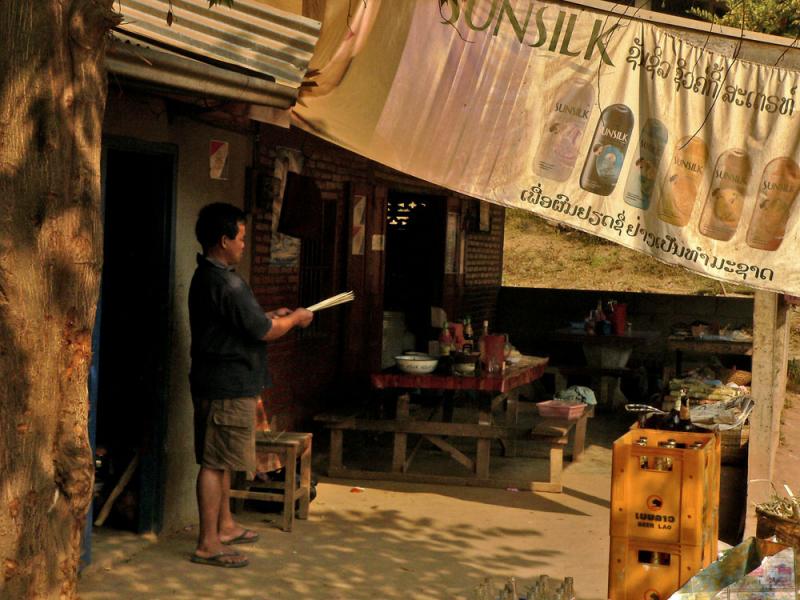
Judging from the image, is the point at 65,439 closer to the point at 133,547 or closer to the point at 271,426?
the point at 133,547

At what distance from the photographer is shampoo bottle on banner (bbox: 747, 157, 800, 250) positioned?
7121 mm

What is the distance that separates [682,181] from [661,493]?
84.4 inches

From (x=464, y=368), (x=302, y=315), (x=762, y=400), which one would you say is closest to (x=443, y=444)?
(x=464, y=368)

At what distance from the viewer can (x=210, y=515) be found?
271 inches

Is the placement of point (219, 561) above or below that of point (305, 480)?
below

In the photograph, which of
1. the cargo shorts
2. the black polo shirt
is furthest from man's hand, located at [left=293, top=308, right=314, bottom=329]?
the cargo shorts

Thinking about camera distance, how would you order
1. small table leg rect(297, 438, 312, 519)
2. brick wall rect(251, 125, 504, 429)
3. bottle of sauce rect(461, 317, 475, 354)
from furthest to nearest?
bottle of sauce rect(461, 317, 475, 354)
brick wall rect(251, 125, 504, 429)
small table leg rect(297, 438, 312, 519)

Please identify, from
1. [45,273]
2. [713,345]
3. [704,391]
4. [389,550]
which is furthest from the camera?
[713,345]

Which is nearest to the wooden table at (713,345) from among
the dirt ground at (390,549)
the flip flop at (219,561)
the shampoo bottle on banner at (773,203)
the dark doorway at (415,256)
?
the dark doorway at (415,256)

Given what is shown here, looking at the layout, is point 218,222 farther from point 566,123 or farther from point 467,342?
point 467,342

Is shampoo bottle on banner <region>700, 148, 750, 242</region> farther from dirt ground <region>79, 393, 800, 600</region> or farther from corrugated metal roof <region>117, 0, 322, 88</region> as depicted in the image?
corrugated metal roof <region>117, 0, 322, 88</region>

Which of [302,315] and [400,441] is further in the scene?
[400,441]

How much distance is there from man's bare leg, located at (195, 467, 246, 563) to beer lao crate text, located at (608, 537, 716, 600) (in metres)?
2.26

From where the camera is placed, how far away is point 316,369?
10.3 m
